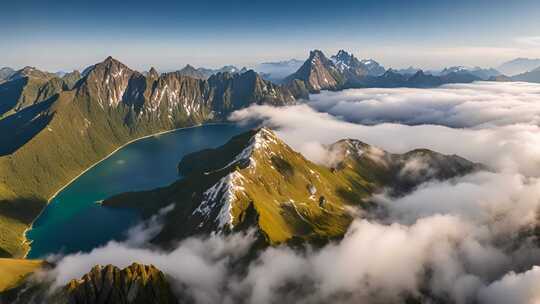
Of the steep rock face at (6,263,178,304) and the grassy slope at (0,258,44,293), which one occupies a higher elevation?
the steep rock face at (6,263,178,304)

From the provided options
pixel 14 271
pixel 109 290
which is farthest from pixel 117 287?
pixel 14 271

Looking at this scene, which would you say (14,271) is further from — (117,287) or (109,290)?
(117,287)

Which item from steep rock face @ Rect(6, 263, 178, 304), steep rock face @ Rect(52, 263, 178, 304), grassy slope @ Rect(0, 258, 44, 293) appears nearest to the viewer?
steep rock face @ Rect(52, 263, 178, 304)

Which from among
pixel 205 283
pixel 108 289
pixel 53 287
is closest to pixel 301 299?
pixel 205 283

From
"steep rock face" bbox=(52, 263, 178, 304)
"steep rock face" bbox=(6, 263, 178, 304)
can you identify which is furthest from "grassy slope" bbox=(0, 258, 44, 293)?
"steep rock face" bbox=(52, 263, 178, 304)

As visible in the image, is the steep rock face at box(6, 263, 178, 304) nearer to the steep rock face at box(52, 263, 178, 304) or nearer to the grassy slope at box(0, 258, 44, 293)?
the steep rock face at box(52, 263, 178, 304)

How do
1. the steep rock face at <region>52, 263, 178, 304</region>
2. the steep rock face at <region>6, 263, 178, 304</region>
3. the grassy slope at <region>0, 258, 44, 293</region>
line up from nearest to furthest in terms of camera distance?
the steep rock face at <region>52, 263, 178, 304</region> < the steep rock face at <region>6, 263, 178, 304</region> < the grassy slope at <region>0, 258, 44, 293</region>

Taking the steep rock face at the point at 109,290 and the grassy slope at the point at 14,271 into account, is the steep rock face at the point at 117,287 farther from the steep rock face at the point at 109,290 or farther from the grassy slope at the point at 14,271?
the grassy slope at the point at 14,271

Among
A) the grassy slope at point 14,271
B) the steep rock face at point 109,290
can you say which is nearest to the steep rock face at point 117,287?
the steep rock face at point 109,290

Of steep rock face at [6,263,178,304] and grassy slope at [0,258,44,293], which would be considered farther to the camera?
grassy slope at [0,258,44,293]
